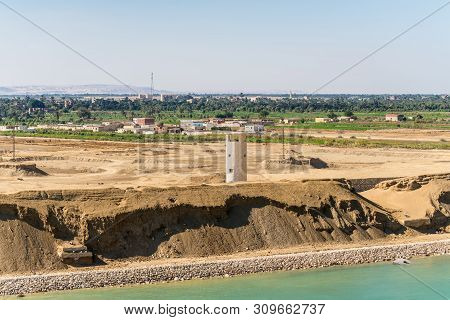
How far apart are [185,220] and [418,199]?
42.5 ft

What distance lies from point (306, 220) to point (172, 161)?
2642 centimetres

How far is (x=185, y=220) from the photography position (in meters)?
29.7

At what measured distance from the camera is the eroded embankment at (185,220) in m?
27.5

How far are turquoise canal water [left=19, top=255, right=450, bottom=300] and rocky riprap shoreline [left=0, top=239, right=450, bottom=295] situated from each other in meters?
0.41

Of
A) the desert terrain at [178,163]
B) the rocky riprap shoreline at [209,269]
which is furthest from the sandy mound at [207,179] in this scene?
the rocky riprap shoreline at [209,269]

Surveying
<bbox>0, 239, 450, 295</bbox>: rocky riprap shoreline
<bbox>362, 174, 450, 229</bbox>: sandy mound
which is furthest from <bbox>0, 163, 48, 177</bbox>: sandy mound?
<bbox>0, 239, 450, 295</bbox>: rocky riprap shoreline

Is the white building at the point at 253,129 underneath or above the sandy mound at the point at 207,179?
above

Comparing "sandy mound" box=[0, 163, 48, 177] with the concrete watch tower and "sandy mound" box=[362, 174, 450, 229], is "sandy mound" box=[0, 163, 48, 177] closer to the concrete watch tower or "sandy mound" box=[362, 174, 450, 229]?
the concrete watch tower

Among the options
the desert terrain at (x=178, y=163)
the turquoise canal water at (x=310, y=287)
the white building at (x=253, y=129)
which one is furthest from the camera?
the white building at (x=253, y=129)

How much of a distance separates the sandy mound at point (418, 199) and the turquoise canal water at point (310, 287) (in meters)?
6.33

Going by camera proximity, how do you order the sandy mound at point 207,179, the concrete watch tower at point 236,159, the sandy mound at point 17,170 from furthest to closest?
the sandy mound at point 17,170
the sandy mound at point 207,179
the concrete watch tower at point 236,159

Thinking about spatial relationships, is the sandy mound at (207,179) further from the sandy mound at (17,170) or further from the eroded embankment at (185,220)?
the sandy mound at (17,170)

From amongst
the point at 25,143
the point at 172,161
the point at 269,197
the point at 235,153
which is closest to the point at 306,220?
the point at 269,197

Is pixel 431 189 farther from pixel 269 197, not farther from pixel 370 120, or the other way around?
pixel 370 120
